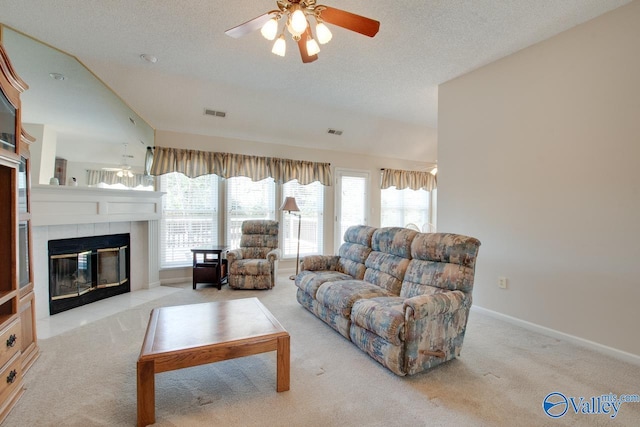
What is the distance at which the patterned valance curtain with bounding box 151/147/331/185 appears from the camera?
4719 mm

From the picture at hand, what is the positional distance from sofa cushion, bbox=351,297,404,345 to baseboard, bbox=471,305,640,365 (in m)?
1.58

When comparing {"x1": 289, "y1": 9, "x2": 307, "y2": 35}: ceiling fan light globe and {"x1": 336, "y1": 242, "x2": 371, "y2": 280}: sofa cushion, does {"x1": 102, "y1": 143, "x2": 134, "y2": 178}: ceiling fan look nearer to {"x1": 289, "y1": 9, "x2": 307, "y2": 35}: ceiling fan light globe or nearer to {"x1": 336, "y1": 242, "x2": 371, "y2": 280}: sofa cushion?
{"x1": 336, "y1": 242, "x2": 371, "y2": 280}: sofa cushion

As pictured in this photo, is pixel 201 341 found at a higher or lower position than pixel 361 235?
lower

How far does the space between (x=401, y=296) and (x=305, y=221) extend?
3444 mm

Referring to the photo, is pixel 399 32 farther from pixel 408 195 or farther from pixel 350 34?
pixel 408 195

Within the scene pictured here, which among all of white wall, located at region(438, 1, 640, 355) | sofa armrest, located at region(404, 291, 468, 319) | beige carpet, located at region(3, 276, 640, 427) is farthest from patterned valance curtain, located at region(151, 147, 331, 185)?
sofa armrest, located at region(404, 291, 468, 319)

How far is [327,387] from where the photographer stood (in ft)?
6.72

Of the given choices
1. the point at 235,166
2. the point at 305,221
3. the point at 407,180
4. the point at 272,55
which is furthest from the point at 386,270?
the point at 407,180

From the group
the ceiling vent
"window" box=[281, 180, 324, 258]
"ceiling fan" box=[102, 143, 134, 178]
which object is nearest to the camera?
"ceiling fan" box=[102, 143, 134, 178]

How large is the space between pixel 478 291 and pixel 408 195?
3913 millimetres

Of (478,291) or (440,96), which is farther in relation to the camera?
(440,96)

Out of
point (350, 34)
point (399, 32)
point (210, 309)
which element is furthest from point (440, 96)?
point (210, 309)

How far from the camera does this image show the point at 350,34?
2842 millimetres

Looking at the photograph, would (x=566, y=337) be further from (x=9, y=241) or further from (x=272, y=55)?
(x=9, y=241)
